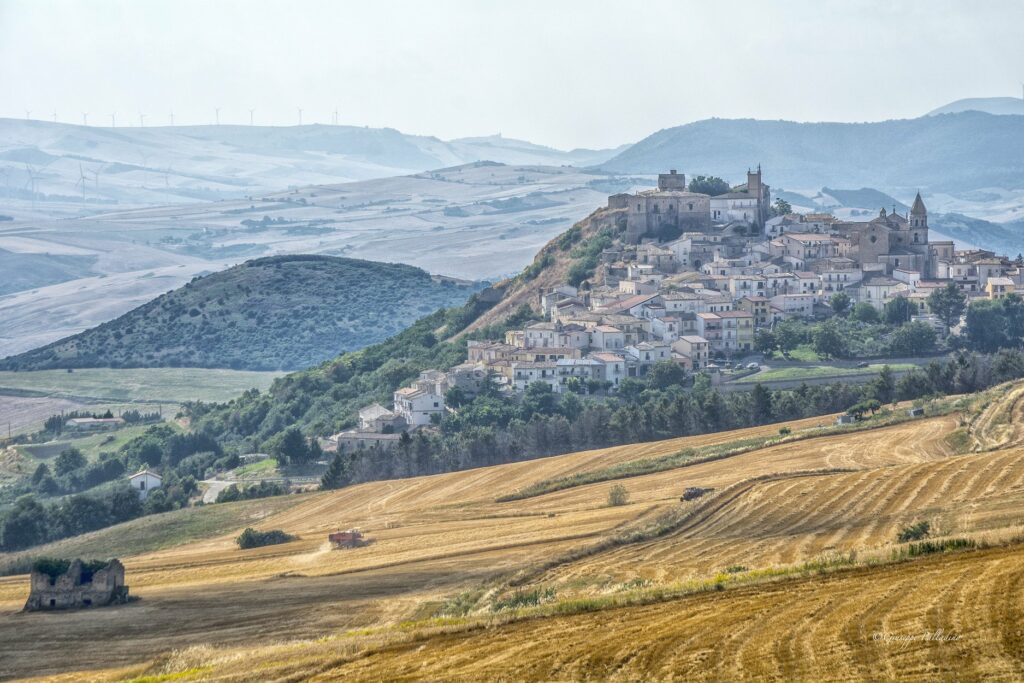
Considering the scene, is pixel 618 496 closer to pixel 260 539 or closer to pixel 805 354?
pixel 260 539

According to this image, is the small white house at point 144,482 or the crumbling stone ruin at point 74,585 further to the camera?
the small white house at point 144,482

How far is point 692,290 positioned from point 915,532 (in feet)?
166

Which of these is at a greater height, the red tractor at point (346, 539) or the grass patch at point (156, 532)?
the red tractor at point (346, 539)

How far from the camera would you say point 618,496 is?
4322cm

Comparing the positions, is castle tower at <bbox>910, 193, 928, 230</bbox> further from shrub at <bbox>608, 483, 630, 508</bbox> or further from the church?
shrub at <bbox>608, 483, 630, 508</bbox>

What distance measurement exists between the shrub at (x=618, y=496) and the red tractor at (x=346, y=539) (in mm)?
6776

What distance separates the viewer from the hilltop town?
72125 millimetres

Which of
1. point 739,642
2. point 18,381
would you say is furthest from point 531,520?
point 18,381

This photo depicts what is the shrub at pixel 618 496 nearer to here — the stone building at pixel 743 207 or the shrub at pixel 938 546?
the shrub at pixel 938 546

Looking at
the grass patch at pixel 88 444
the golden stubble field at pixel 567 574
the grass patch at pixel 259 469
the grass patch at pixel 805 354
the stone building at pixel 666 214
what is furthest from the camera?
the stone building at pixel 666 214

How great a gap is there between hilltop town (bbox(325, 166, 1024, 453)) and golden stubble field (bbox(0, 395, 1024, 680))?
57.6ft

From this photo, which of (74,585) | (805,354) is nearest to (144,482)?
(805,354)

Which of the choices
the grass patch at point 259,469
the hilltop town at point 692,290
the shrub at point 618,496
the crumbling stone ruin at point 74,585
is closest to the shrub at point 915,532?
the shrub at point 618,496

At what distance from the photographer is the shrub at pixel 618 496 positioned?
43.0 m
